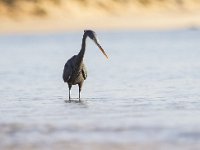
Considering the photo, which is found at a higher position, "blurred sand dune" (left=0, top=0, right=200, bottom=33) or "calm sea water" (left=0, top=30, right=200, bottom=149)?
"blurred sand dune" (left=0, top=0, right=200, bottom=33)

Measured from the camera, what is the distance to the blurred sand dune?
4963 inches

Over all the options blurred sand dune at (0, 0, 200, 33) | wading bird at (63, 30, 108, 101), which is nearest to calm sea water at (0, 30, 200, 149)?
wading bird at (63, 30, 108, 101)

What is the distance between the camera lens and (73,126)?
17.5 metres

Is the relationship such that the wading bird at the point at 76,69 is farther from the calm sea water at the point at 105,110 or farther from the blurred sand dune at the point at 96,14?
the blurred sand dune at the point at 96,14

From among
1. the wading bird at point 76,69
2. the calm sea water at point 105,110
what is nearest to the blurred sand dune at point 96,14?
the calm sea water at point 105,110

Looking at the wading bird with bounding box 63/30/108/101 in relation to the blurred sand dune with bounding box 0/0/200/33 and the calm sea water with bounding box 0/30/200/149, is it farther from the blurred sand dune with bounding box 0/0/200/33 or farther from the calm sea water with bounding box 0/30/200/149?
the blurred sand dune with bounding box 0/0/200/33

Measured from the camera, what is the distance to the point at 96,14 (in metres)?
138

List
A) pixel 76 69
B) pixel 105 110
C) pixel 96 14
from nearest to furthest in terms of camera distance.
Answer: pixel 105 110, pixel 76 69, pixel 96 14

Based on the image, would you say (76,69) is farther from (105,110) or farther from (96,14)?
(96,14)

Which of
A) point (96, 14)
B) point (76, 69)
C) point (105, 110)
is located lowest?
point (105, 110)

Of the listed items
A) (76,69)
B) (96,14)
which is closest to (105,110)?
(76,69)

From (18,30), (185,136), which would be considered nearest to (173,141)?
(185,136)

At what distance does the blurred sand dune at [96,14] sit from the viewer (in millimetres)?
126062

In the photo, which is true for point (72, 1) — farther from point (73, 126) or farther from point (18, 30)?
point (73, 126)
